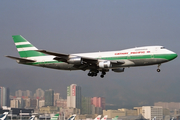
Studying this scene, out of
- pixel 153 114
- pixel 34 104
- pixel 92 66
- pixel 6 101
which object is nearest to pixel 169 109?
pixel 153 114

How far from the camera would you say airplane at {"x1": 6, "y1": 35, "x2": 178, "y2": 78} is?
49031mm

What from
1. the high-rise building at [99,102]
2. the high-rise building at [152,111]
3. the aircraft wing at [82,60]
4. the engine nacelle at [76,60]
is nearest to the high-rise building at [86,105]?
the high-rise building at [99,102]

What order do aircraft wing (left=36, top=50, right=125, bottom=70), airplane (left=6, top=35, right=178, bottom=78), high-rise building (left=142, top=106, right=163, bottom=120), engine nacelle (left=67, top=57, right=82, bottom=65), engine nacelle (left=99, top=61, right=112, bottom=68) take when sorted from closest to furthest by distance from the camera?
airplane (left=6, top=35, right=178, bottom=78), engine nacelle (left=99, top=61, right=112, bottom=68), engine nacelle (left=67, top=57, right=82, bottom=65), aircraft wing (left=36, top=50, right=125, bottom=70), high-rise building (left=142, top=106, right=163, bottom=120)

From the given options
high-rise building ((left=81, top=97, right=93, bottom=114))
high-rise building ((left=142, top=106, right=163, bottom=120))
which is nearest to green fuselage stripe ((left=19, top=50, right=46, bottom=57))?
high-rise building ((left=142, top=106, right=163, bottom=120))

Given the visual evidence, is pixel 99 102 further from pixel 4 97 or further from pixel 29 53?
pixel 29 53

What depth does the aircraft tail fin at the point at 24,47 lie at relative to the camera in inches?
2329

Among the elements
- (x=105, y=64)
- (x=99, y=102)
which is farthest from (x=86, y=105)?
(x=105, y=64)

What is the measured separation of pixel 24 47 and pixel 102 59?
1661 cm

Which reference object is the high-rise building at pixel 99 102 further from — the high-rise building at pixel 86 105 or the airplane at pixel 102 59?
the airplane at pixel 102 59

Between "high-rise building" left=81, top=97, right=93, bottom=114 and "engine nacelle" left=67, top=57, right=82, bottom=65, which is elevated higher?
"engine nacelle" left=67, top=57, right=82, bottom=65

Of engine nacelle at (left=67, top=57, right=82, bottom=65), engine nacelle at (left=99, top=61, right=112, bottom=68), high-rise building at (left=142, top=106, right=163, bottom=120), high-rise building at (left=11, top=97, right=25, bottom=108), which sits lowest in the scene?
high-rise building at (left=142, top=106, right=163, bottom=120)

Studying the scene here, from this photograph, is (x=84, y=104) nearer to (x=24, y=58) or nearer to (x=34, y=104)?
(x=34, y=104)

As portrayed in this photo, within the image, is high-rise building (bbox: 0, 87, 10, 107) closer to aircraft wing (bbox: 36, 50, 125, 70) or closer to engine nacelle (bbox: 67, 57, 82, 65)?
aircraft wing (bbox: 36, 50, 125, 70)

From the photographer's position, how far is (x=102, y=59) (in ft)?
172
